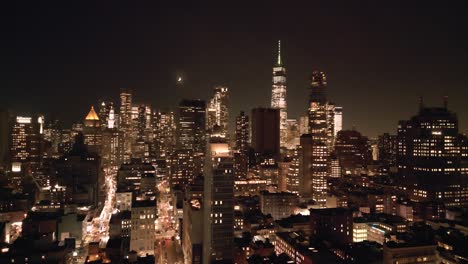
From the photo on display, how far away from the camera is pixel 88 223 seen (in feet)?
126

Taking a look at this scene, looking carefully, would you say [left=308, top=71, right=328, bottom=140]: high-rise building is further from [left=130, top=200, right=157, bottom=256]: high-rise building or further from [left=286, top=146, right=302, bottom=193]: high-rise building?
[left=130, top=200, right=157, bottom=256]: high-rise building

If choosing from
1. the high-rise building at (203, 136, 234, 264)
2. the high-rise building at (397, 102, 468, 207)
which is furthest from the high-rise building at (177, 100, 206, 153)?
the high-rise building at (203, 136, 234, 264)

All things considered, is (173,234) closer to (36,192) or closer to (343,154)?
(36,192)

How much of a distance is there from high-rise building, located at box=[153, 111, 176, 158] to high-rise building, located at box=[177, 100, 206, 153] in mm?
5854

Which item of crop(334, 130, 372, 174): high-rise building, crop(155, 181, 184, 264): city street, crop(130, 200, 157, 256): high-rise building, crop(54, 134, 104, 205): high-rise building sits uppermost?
crop(334, 130, 372, 174): high-rise building

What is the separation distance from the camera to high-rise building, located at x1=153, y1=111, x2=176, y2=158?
90.0 metres

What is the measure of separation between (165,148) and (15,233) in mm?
56836

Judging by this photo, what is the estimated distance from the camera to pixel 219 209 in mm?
25562

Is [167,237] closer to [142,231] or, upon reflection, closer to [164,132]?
[142,231]

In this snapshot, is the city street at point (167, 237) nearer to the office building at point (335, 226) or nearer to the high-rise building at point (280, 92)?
the office building at point (335, 226)

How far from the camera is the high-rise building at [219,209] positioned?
25.5 metres

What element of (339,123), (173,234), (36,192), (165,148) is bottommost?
(173,234)

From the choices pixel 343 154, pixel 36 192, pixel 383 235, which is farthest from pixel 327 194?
pixel 36 192

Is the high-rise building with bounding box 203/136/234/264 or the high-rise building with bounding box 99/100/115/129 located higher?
the high-rise building with bounding box 99/100/115/129
